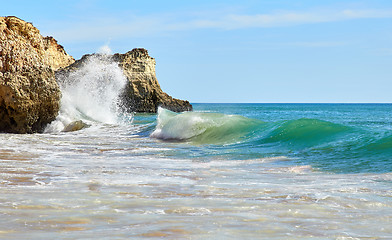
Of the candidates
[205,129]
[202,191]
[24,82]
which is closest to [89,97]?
[205,129]

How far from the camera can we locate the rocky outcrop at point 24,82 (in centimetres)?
1272

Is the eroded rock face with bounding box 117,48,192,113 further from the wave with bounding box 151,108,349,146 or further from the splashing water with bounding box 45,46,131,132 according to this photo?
the wave with bounding box 151,108,349,146

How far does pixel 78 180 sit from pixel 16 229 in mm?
2321

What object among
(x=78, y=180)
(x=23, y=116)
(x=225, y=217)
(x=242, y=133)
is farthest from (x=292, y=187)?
(x=23, y=116)

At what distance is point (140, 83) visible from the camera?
4556cm

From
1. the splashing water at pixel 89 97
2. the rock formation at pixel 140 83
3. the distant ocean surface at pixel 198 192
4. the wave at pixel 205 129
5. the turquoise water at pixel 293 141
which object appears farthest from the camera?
the rock formation at pixel 140 83

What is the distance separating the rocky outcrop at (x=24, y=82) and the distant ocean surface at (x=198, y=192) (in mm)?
2623

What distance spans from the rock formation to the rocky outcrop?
2930 cm

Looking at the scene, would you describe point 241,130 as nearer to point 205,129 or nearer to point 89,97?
point 205,129

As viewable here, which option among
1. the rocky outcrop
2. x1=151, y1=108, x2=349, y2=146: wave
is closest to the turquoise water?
x1=151, y1=108, x2=349, y2=146: wave

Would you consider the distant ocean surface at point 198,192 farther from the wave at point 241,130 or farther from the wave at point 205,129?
the wave at point 205,129

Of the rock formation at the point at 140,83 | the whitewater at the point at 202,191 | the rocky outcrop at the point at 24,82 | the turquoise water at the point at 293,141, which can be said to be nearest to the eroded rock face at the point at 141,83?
the rock formation at the point at 140,83

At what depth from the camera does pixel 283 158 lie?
8961 millimetres

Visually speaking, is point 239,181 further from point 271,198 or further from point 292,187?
point 271,198
